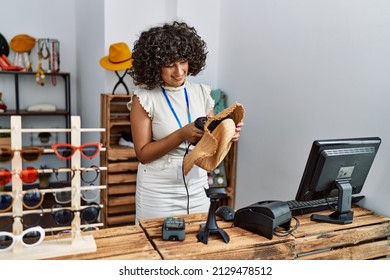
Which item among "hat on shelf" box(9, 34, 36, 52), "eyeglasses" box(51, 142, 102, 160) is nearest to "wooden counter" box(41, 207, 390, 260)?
"eyeglasses" box(51, 142, 102, 160)

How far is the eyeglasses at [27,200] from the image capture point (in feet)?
3.17

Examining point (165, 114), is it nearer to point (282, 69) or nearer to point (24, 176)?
point (24, 176)

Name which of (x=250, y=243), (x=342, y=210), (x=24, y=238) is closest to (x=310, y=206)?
(x=342, y=210)

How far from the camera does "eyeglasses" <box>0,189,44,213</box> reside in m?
0.97

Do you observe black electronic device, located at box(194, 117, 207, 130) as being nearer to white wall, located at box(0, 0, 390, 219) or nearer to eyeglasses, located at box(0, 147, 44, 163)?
eyeglasses, located at box(0, 147, 44, 163)

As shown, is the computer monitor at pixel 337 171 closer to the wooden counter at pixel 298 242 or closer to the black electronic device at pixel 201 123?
the wooden counter at pixel 298 242

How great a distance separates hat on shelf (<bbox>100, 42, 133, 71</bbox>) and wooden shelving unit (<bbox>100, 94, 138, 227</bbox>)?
207mm

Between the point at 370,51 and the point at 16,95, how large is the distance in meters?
3.31

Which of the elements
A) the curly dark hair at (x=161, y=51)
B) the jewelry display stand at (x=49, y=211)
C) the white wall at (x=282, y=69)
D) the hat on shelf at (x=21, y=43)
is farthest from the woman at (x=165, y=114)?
the hat on shelf at (x=21, y=43)

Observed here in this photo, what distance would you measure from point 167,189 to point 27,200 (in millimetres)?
598

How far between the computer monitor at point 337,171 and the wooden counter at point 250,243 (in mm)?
81

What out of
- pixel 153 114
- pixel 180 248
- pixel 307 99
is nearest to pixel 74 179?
pixel 180 248
